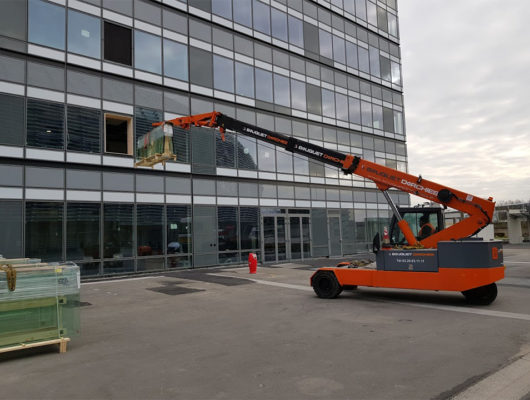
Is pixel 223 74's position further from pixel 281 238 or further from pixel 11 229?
pixel 11 229

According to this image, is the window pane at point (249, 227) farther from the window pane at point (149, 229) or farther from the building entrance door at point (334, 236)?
the building entrance door at point (334, 236)

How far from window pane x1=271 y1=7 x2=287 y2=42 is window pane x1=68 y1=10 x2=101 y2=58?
1120cm

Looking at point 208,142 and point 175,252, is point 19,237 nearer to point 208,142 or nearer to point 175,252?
point 175,252

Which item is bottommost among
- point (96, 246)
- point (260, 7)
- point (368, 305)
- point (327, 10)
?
point (368, 305)

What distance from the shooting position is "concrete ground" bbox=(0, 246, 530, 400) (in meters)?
5.15

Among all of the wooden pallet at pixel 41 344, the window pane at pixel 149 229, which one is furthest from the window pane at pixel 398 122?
the wooden pallet at pixel 41 344

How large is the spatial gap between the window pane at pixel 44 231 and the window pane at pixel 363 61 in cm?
2372

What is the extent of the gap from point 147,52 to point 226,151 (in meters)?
6.43

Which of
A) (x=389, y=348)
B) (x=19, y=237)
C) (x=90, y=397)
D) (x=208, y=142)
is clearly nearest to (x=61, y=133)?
(x=19, y=237)

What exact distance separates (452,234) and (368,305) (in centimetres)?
320

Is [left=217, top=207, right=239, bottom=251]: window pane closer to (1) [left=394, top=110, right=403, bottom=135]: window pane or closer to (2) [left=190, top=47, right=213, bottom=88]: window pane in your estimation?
(2) [left=190, top=47, right=213, bottom=88]: window pane

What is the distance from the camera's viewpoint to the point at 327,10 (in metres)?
29.2

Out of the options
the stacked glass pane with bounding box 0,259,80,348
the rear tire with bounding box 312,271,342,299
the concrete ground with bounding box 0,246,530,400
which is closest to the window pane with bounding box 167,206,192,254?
the concrete ground with bounding box 0,246,530,400

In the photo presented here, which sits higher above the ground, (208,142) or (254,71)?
(254,71)
